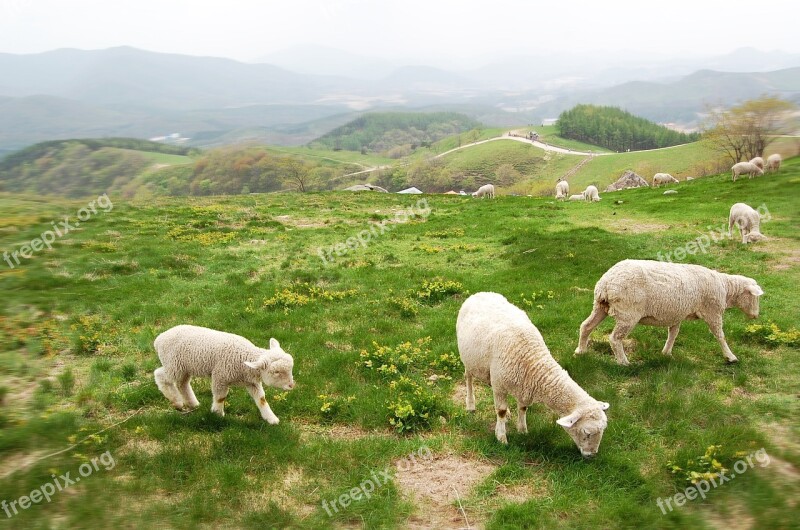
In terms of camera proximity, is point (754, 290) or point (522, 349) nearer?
point (522, 349)

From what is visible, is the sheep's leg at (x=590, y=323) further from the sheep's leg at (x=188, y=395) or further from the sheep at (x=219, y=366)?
the sheep's leg at (x=188, y=395)

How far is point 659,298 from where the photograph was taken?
9148mm

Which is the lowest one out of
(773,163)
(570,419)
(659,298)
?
(570,419)

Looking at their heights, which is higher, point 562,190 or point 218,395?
point 218,395

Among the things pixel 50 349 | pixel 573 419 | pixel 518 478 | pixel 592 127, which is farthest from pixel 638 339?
pixel 592 127

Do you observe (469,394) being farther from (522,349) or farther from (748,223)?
(748,223)

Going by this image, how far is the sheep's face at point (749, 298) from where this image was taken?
9867 mm

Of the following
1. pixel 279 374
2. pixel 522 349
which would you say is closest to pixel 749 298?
pixel 522 349

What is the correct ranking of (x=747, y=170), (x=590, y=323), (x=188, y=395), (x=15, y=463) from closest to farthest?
(x=15, y=463) < (x=188, y=395) < (x=590, y=323) < (x=747, y=170)

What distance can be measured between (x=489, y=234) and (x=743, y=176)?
26.1m

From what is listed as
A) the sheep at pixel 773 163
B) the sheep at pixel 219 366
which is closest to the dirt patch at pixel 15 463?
the sheep at pixel 219 366

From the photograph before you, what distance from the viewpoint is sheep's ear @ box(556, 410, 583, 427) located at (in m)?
6.24

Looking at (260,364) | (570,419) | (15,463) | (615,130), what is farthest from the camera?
(615,130)

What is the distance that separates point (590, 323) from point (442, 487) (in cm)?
561
